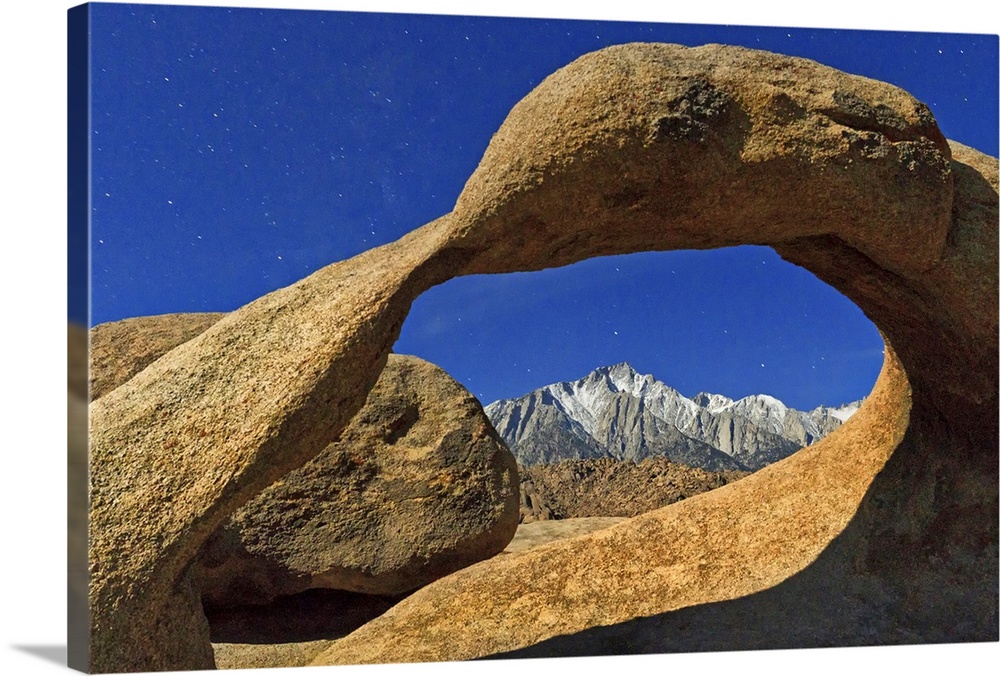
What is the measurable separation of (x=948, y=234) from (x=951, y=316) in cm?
55

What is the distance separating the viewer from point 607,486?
47.0 feet

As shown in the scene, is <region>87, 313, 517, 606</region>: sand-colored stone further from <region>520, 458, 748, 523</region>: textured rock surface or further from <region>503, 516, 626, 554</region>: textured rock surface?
<region>520, 458, 748, 523</region>: textured rock surface

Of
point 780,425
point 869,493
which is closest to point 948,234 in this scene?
point 869,493

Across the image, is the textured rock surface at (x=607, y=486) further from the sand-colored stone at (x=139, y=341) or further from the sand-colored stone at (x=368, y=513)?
the sand-colored stone at (x=139, y=341)

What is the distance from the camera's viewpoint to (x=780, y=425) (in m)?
19.2

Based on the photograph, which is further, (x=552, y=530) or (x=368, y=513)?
(x=552, y=530)

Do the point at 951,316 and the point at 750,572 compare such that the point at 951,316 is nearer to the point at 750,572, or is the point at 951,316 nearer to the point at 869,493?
the point at 869,493

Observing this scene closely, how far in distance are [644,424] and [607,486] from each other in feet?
23.9

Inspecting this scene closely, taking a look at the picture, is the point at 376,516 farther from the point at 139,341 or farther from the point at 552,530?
the point at 552,530

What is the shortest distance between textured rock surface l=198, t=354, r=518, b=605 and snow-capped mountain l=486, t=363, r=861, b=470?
9595 millimetres

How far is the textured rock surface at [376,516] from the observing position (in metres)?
7.48

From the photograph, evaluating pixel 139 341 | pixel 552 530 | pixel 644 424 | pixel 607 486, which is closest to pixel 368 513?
pixel 139 341

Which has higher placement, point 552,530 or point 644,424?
point 644,424

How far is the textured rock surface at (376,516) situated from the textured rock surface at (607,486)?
17.2ft
